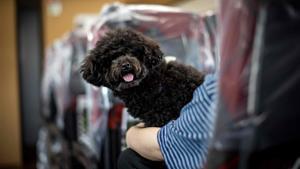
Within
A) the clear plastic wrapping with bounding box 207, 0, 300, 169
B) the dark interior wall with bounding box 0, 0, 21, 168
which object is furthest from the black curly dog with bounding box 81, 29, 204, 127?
the dark interior wall with bounding box 0, 0, 21, 168

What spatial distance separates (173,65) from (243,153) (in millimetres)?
521

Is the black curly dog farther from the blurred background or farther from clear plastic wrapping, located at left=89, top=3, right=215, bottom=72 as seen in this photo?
the blurred background

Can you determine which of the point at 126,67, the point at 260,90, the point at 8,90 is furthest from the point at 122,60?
the point at 8,90

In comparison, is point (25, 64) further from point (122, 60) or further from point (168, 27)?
point (122, 60)

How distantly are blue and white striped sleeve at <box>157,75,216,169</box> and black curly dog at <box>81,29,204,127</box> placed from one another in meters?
0.18

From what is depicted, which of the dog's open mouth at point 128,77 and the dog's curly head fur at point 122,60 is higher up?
the dog's curly head fur at point 122,60

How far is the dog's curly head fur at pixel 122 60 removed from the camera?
990 millimetres

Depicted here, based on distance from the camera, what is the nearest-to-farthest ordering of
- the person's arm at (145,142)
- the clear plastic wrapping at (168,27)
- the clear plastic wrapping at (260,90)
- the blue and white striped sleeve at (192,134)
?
the clear plastic wrapping at (260,90), the blue and white striped sleeve at (192,134), the person's arm at (145,142), the clear plastic wrapping at (168,27)

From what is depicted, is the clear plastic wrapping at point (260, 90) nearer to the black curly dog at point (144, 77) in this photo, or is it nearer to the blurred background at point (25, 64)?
the black curly dog at point (144, 77)

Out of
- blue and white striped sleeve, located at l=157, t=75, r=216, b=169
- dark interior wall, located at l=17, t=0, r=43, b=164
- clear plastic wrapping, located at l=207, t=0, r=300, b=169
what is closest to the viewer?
clear plastic wrapping, located at l=207, t=0, r=300, b=169

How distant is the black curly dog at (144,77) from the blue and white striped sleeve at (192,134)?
0.59 feet

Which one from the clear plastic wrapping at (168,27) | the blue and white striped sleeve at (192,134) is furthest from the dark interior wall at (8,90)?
the blue and white striped sleeve at (192,134)

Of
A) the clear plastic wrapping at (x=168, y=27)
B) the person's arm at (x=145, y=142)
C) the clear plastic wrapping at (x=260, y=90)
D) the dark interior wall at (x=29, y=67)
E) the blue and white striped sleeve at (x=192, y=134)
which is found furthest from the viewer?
the dark interior wall at (x=29, y=67)

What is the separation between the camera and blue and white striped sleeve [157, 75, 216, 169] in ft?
2.44
